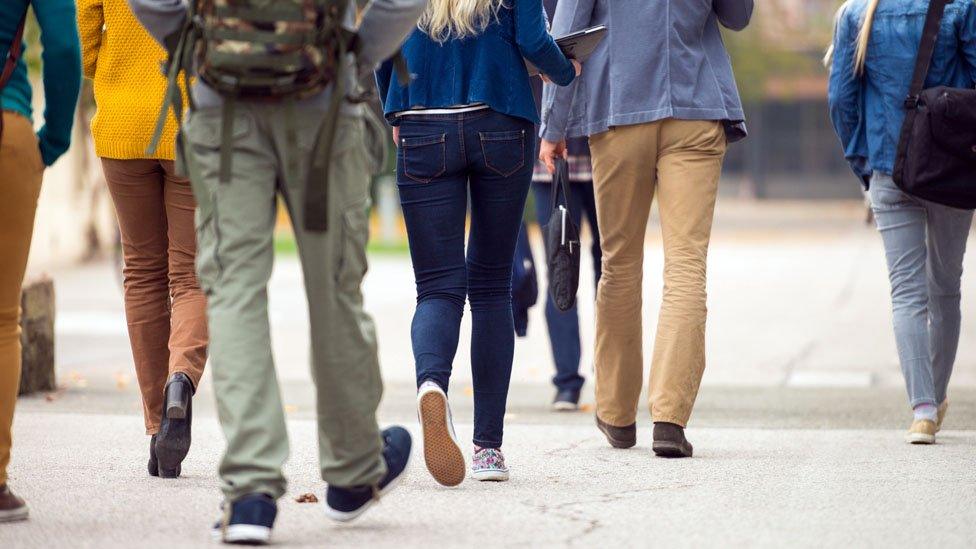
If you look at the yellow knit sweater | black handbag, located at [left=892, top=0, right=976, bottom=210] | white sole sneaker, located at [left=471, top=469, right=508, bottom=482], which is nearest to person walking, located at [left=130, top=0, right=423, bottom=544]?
white sole sneaker, located at [left=471, top=469, right=508, bottom=482]

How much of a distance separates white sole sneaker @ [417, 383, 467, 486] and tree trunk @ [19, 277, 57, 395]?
3.66 metres

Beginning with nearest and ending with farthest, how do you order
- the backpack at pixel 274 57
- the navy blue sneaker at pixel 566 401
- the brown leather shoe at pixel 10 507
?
1. the backpack at pixel 274 57
2. the brown leather shoe at pixel 10 507
3. the navy blue sneaker at pixel 566 401

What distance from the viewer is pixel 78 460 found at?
18.1ft

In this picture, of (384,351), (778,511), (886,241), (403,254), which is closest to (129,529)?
(778,511)

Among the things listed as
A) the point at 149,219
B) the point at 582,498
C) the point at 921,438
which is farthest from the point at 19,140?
the point at 921,438

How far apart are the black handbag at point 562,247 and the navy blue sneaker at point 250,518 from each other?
211 centimetres

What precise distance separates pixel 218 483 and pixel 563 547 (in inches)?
56.7

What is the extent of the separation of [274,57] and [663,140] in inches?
88.6

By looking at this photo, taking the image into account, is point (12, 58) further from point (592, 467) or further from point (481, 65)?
point (592, 467)

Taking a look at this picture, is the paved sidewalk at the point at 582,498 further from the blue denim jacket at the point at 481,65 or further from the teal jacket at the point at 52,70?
the blue denim jacket at the point at 481,65

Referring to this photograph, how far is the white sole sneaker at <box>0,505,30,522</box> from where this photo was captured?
4199 millimetres

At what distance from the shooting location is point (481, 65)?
478 cm

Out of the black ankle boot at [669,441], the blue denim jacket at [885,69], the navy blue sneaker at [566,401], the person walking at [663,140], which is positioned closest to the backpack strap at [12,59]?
the person walking at [663,140]

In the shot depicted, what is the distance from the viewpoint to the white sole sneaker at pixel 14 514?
420cm
